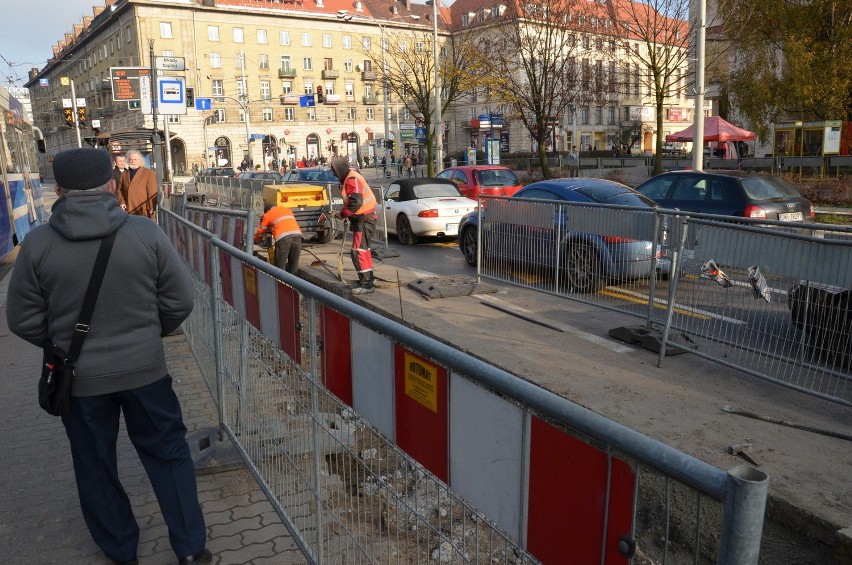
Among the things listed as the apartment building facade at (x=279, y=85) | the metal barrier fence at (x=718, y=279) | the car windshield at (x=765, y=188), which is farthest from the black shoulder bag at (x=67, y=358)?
the apartment building facade at (x=279, y=85)

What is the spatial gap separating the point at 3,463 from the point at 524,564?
14.3 ft

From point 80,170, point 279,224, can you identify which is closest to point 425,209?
point 279,224

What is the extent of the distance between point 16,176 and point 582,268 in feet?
43.8

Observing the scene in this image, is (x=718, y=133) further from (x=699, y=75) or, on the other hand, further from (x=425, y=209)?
(x=425, y=209)

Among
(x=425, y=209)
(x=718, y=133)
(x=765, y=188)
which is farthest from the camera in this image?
(x=718, y=133)

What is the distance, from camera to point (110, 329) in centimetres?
327

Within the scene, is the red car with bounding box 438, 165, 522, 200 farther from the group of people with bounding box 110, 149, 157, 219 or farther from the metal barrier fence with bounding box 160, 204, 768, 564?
the metal barrier fence with bounding box 160, 204, 768, 564

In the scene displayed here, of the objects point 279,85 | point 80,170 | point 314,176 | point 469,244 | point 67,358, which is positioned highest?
point 279,85

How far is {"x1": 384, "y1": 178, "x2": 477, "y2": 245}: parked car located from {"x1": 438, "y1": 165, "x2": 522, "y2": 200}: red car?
188 centimetres

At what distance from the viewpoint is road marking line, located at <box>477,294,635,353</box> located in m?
7.34

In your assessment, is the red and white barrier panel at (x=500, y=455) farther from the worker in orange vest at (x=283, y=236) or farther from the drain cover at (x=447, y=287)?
the worker in orange vest at (x=283, y=236)

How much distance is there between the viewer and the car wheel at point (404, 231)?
52.3 feet

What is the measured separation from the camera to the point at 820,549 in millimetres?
3797

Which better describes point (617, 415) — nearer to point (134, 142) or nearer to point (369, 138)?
point (134, 142)
